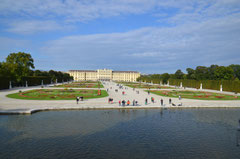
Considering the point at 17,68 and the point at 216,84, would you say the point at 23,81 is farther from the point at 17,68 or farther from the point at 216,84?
the point at 216,84

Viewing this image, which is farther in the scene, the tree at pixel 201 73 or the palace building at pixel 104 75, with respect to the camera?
the palace building at pixel 104 75

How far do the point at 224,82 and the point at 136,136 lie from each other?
4226 cm

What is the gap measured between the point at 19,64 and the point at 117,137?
52.7 metres

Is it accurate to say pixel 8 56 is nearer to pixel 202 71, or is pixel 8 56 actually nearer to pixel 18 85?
pixel 18 85

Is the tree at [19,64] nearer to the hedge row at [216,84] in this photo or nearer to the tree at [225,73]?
the hedge row at [216,84]

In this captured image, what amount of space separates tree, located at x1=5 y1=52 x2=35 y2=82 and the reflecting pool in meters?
38.7

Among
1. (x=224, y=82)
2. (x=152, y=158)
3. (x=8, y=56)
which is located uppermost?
(x=8, y=56)

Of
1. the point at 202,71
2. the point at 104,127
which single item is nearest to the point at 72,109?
the point at 104,127

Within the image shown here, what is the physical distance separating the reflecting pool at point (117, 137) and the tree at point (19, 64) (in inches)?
1525

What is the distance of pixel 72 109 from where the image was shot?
1767cm

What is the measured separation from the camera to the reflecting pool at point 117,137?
8383 mm

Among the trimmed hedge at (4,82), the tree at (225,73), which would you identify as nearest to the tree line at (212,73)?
the tree at (225,73)

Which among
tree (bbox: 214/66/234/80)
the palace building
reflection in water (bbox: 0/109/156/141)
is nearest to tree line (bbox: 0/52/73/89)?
reflection in water (bbox: 0/109/156/141)

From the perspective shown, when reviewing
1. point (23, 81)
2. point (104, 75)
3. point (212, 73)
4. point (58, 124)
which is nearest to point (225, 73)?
point (212, 73)
